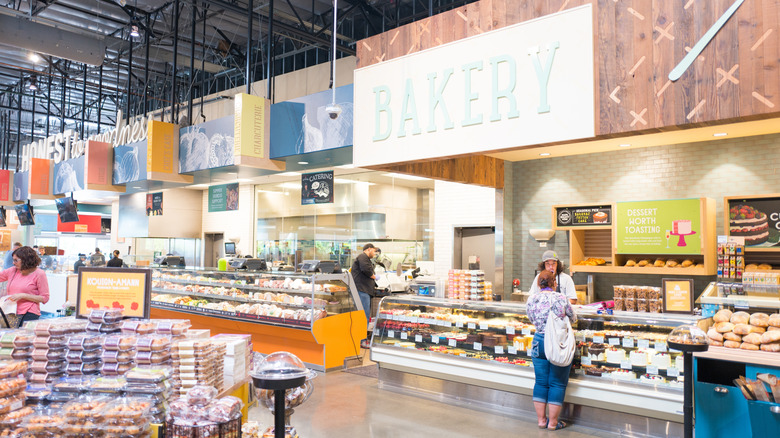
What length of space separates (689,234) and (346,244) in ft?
28.9

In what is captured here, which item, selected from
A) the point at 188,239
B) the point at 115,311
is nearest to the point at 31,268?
the point at 115,311

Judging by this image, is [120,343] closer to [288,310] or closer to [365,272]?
[288,310]

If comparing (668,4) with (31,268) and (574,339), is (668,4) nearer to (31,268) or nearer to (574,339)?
(574,339)

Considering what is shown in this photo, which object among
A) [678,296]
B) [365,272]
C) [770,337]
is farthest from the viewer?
[365,272]

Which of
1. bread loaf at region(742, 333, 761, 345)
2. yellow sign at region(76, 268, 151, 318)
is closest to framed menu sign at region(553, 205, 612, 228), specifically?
bread loaf at region(742, 333, 761, 345)

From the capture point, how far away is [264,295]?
314 inches

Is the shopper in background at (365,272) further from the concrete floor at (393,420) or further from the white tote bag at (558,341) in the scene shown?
the white tote bag at (558,341)

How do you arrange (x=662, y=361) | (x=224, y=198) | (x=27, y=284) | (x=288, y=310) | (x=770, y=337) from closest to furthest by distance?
1. (x=770, y=337)
2. (x=662, y=361)
3. (x=27, y=284)
4. (x=288, y=310)
5. (x=224, y=198)

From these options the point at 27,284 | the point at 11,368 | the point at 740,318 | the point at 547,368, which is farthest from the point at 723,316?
the point at 27,284

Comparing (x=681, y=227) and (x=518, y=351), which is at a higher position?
(x=681, y=227)

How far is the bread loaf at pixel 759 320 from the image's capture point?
13.3ft

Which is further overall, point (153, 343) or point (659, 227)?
point (659, 227)

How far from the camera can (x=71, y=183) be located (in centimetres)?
1173

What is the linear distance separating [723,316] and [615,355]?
942mm
